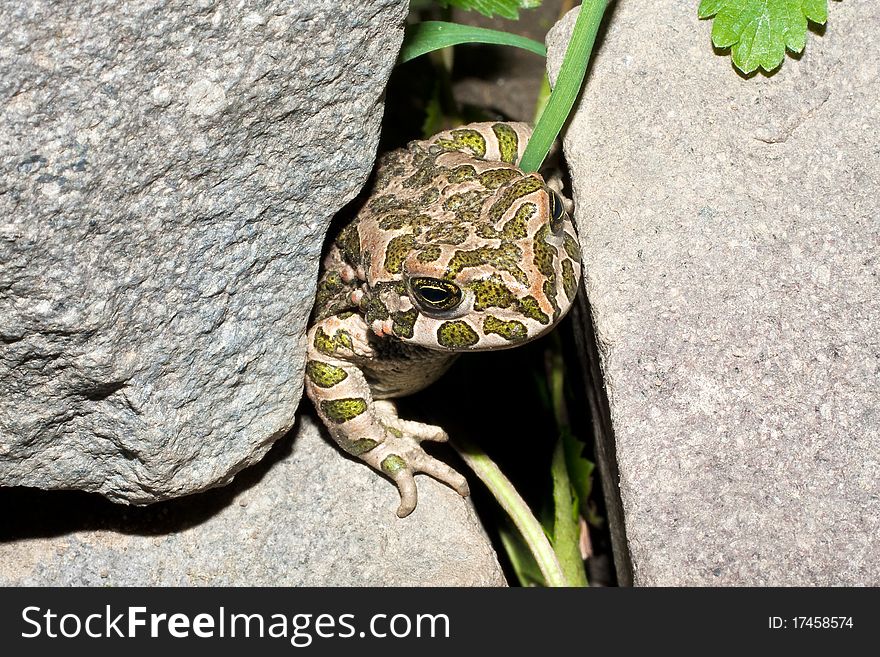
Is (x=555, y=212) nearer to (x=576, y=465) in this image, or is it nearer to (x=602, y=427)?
(x=602, y=427)

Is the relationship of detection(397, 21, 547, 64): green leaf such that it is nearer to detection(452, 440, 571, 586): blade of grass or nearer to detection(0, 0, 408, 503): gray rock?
detection(0, 0, 408, 503): gray rock

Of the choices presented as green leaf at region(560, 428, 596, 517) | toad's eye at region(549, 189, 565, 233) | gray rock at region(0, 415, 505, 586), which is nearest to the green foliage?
toad's eye at region(549, 189, 565, 233)

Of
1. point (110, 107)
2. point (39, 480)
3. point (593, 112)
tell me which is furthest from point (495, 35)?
point (39, 480)

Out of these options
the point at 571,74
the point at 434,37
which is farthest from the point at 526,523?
the point at 434,37

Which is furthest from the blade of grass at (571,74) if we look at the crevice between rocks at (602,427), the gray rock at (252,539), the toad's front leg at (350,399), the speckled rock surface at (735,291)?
the gray rock at (252,539)

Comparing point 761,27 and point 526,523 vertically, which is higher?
point 761,27
